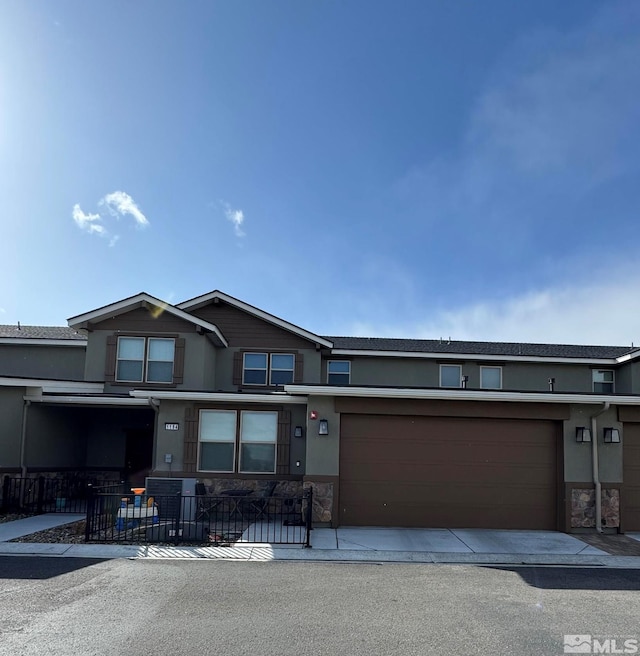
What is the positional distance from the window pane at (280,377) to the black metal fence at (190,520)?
5.51 m

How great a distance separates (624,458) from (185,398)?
1019 centimetres

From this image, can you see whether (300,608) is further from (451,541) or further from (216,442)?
(216,442)

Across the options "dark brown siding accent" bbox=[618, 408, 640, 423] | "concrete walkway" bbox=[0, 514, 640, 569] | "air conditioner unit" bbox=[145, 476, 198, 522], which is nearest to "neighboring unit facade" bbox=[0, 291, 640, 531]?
"dark brown siding accent" bbox=[618, 408, 640, 423]

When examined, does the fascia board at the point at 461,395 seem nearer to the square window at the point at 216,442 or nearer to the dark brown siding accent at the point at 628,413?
the dark brown siding accent at the point at 628,413

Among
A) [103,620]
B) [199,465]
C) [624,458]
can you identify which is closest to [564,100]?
[624,458]

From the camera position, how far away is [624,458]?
12.6m

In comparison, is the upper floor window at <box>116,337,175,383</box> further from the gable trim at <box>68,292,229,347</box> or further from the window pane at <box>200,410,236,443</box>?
the window pane at <box>200,410,236,443</box>

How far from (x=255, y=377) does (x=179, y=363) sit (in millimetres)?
2764

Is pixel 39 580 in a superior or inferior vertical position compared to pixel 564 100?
inferior

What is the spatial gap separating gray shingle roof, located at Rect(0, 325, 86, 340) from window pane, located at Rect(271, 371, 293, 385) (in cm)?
663

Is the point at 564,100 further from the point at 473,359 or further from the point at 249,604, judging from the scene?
the point at 249,604

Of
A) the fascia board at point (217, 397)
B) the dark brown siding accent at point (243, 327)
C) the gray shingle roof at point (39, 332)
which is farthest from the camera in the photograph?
the gray shingle roof at point (39, 332)

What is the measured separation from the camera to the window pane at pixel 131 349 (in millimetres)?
17078

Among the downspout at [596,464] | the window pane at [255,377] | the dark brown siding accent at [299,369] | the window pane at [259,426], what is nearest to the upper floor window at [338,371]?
the dark brown siding accent at [299,369]
